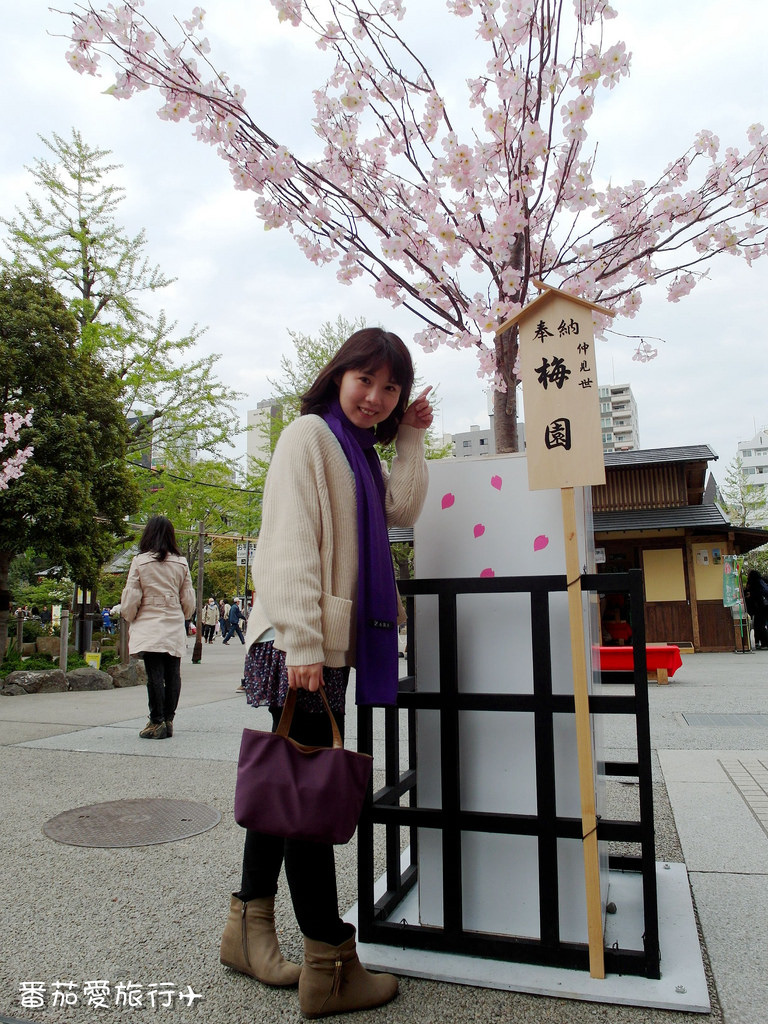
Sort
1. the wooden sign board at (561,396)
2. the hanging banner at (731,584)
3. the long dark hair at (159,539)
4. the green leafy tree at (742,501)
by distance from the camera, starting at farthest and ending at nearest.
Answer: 1. the green leafy tree at (742,501)
2. the hanging banner at (731,584)
3. the long dark hair at (159,539)
4. the wooden sign board at (561,396)

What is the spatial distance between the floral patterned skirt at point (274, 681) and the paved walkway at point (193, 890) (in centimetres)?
77

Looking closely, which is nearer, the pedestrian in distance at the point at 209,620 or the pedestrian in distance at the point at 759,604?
the pedestrian in distance at the point at 759,604

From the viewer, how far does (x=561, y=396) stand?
2145mm

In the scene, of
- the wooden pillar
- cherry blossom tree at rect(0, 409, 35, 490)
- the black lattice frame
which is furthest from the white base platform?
the wooden pillar

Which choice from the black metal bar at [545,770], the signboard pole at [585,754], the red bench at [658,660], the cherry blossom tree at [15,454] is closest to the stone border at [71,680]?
the cherry blossom tree at [15,454]

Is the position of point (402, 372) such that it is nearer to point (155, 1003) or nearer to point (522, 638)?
point (522, 638)

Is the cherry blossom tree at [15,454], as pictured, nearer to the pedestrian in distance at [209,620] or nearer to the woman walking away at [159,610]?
the woman walking away at [159,610]

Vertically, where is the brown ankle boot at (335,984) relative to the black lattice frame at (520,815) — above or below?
below

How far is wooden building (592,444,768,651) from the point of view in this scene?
15305mm

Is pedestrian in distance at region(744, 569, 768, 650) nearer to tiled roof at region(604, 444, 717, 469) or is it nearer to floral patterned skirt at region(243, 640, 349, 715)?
tiled roof at region(604, 444, 717, 469)

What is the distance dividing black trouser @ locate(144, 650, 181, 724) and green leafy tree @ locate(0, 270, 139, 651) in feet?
14.6

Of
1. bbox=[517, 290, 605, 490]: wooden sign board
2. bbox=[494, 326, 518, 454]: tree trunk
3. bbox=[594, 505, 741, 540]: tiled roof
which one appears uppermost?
bbox=[594, 505, 741, 540]: tiled roof

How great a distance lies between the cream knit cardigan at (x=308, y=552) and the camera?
186cm

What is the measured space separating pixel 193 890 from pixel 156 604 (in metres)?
3.36
